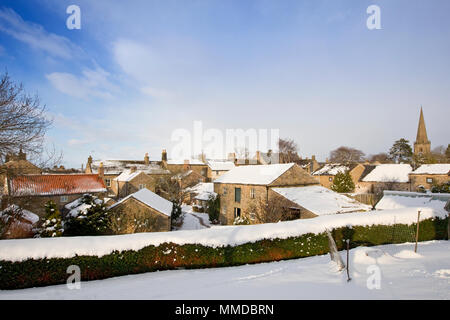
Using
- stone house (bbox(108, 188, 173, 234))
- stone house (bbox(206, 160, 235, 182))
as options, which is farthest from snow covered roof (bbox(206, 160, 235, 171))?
stone house (bbox(108, 188, 173, 234))

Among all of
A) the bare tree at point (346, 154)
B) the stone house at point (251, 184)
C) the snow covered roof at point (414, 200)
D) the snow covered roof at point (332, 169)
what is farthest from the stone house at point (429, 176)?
the bare tree at point (346, 154)

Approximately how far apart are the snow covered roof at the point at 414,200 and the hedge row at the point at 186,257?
2.46 m

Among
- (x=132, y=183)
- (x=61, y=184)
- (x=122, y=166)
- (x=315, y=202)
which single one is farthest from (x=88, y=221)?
(x=122, y=166)

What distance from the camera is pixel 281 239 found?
35.3ft

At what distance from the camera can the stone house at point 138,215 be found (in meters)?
17.5

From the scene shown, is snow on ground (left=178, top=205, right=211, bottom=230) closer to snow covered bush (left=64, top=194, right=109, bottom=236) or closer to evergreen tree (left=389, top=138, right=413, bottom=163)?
snow covered bush (left=64, top=194, right=109, bottom=236)

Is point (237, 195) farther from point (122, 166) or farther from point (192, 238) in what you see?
point (122, 166)

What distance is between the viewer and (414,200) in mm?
16172

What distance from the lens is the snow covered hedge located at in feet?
26.8

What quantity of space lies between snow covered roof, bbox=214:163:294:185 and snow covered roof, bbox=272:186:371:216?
1857mm

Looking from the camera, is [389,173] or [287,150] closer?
[389,173]

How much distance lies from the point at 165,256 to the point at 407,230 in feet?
42.9

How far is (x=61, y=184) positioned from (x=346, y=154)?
7392 cm
